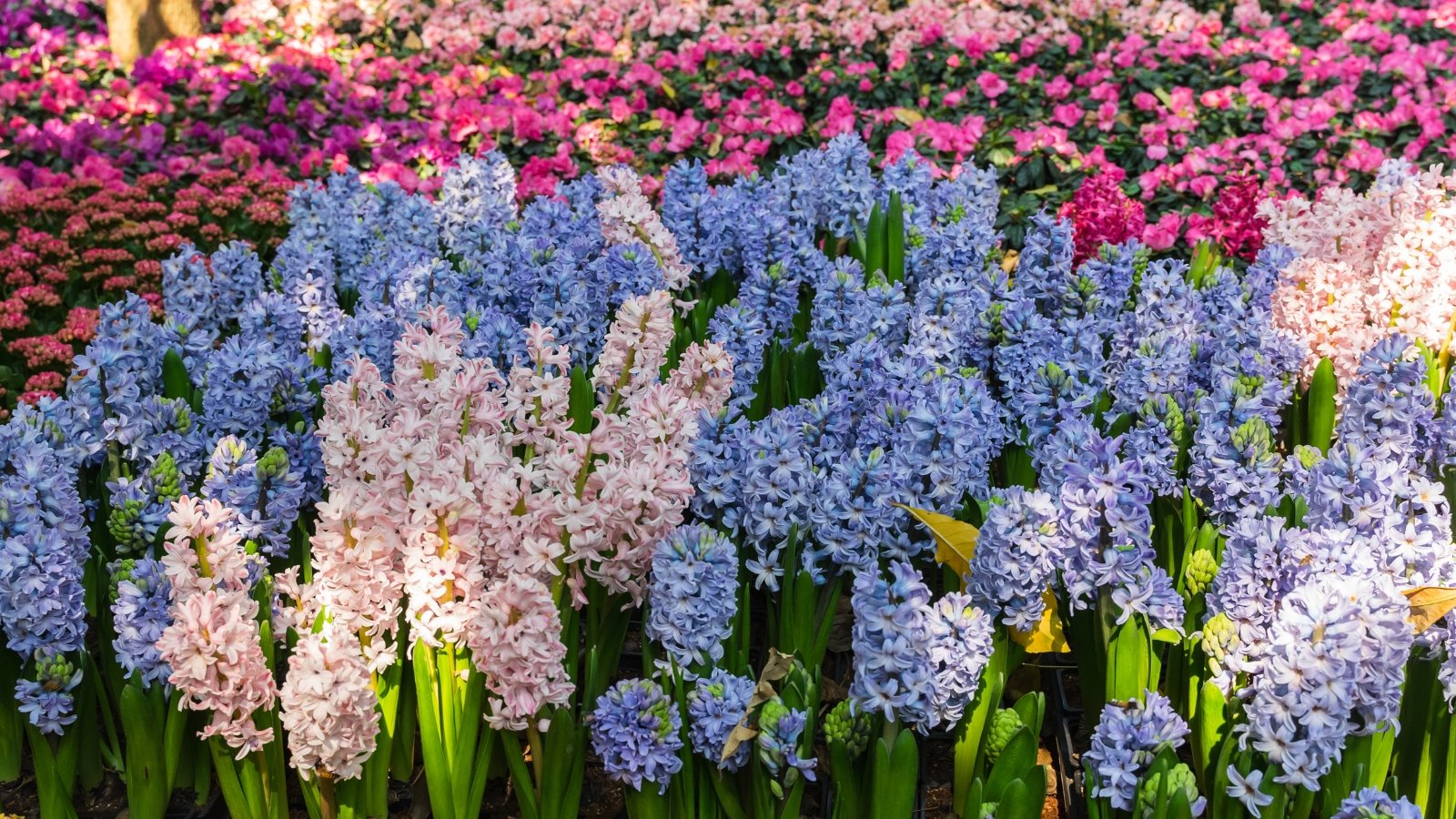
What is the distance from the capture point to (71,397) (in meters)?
2.93

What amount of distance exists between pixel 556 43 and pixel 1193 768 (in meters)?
6.40

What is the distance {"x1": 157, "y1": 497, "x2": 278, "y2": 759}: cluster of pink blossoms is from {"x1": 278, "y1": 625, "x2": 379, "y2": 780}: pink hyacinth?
0.27ft

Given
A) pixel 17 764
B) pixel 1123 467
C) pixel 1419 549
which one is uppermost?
pixel 1123 467

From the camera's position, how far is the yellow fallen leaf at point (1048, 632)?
8.74 ft

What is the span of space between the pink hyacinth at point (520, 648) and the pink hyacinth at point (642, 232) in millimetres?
1633

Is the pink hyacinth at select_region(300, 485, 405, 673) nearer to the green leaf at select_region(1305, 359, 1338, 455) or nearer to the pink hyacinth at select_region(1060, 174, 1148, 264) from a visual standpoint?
the green leaf at select_region(1305, 359, 1338, 455)

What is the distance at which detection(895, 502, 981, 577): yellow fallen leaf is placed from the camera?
2533 mm

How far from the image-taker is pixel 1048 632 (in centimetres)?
268

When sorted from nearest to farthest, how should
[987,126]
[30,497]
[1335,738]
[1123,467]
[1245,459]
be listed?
1. [1335,738]
2. [1123,467]
3. [30,497]
4. [1245,459]
5. [987,126]

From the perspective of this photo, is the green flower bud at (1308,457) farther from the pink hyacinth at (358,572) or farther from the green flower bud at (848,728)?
the pink hyacinth at (358,572)

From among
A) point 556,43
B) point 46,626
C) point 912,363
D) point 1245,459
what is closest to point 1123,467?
point 1245,459

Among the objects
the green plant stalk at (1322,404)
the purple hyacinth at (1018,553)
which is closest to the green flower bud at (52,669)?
the purple hyacinth at (1018,553)

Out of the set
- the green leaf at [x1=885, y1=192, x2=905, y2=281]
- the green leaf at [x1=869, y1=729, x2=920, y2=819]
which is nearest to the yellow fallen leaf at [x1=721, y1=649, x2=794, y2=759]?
the green leaf at [x1=869, y1=729, x2=920, y2=819]

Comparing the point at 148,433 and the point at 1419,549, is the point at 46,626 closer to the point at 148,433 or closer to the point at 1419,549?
the point at 148,433
